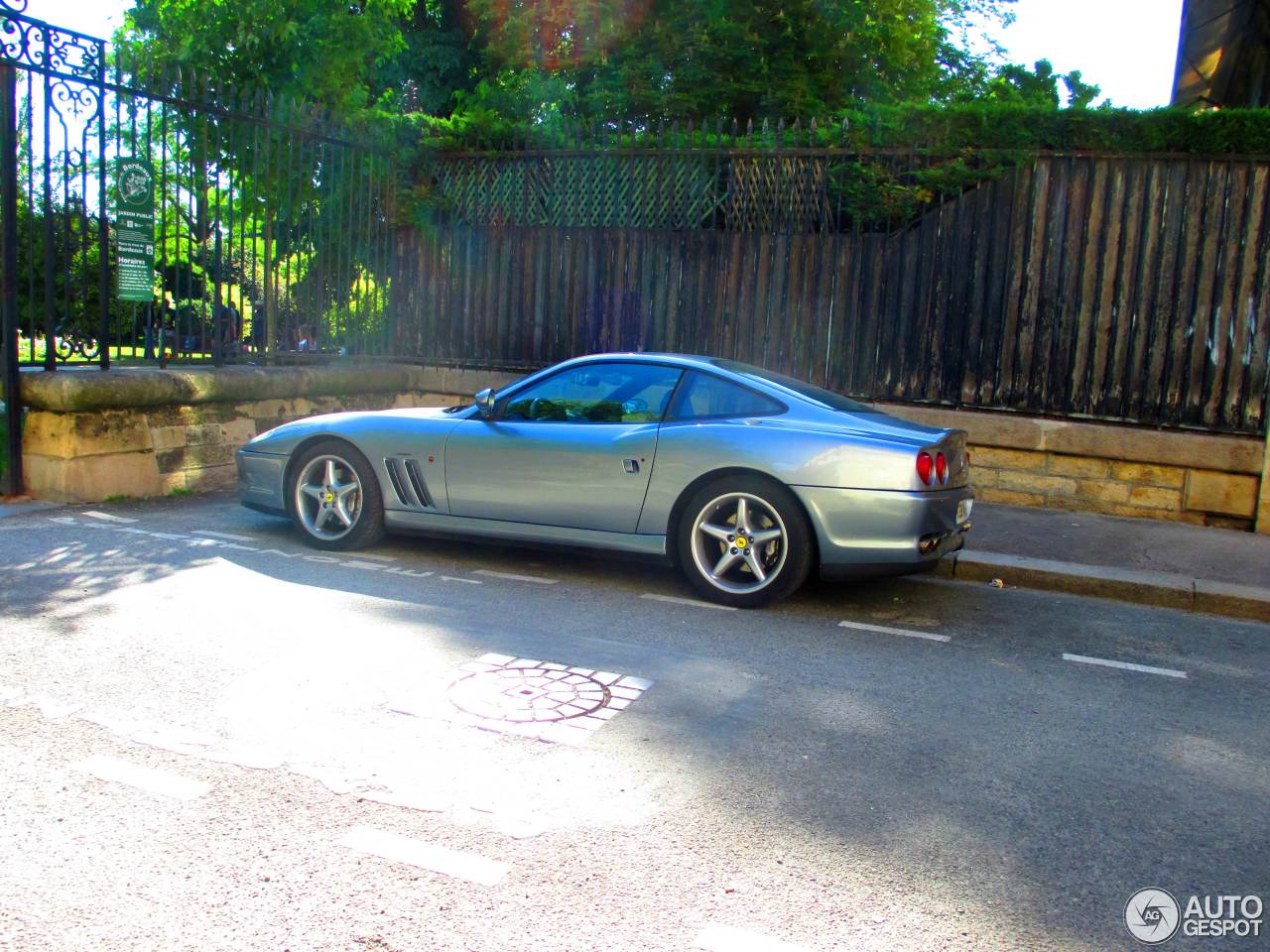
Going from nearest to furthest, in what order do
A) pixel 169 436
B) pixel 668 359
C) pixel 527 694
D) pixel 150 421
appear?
pixel 527 694, pixel 668 359, pixel 150 421, pixel 169 436

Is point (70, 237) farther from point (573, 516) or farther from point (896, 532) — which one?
point (896, 532)

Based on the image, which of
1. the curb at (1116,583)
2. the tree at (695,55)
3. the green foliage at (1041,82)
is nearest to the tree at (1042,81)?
the green foliage at (1041,82)

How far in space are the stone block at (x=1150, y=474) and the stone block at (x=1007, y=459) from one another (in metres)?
0.58

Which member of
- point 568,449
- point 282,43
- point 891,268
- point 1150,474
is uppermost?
point 282,43

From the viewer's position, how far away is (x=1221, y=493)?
8.40m

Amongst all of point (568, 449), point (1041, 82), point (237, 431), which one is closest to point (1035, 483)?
point (568, 449)

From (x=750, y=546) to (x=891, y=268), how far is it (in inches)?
177

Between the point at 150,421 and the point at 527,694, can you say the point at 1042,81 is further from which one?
the point at 527,694

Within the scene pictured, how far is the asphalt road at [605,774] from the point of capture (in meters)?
2.69

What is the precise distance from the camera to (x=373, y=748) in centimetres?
363

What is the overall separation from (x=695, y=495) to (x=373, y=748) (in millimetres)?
2755

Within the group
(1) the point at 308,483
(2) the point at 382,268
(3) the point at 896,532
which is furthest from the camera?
(2) the point at 382,268

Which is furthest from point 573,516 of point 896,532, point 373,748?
point 373,748

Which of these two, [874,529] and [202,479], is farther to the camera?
[202,479]
